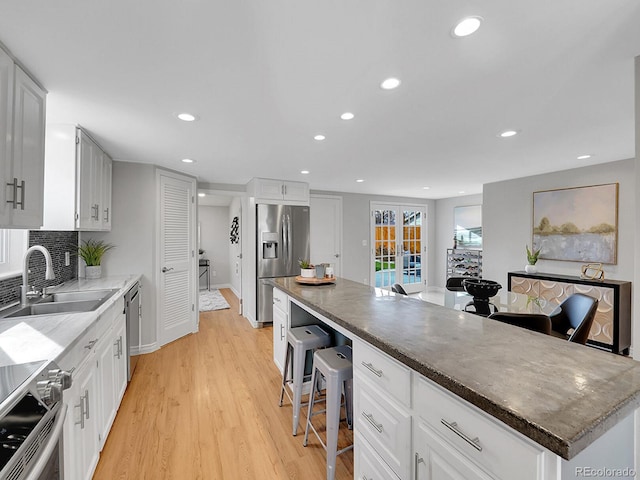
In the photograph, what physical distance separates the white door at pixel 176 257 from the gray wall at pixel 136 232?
87mm

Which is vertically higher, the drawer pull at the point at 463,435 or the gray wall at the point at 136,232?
the gray wall at the point at 136,232

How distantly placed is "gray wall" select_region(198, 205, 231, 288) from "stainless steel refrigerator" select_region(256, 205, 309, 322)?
3.54 metres

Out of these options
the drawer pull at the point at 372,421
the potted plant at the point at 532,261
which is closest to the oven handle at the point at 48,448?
the drawer pull at the point at 372,421

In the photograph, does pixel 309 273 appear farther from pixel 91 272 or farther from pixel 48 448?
pixel 91 272

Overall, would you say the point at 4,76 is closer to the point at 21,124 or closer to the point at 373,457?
the point at 21,124

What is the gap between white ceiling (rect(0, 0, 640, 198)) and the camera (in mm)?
1146

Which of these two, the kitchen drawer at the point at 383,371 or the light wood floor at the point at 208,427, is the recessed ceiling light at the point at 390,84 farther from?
the light wood floor at the point at 208,427

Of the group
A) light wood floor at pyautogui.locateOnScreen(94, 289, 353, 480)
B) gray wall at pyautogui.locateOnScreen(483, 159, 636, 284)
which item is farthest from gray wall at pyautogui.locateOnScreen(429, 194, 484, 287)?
light wood floor at pyautogui.locateOnScreen(94, 289, 353, 480)

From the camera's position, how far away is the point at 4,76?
1347 millimetres

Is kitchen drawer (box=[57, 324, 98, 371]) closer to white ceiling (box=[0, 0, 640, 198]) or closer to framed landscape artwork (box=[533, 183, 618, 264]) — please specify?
white ceiling (box=[0, 0, 640, 198])

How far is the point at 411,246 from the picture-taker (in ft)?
22.7

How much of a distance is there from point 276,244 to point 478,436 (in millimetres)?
3953

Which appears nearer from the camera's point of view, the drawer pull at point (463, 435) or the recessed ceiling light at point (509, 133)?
the drawer pull at point (463, 435)

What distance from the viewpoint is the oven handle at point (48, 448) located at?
34.1 inches
